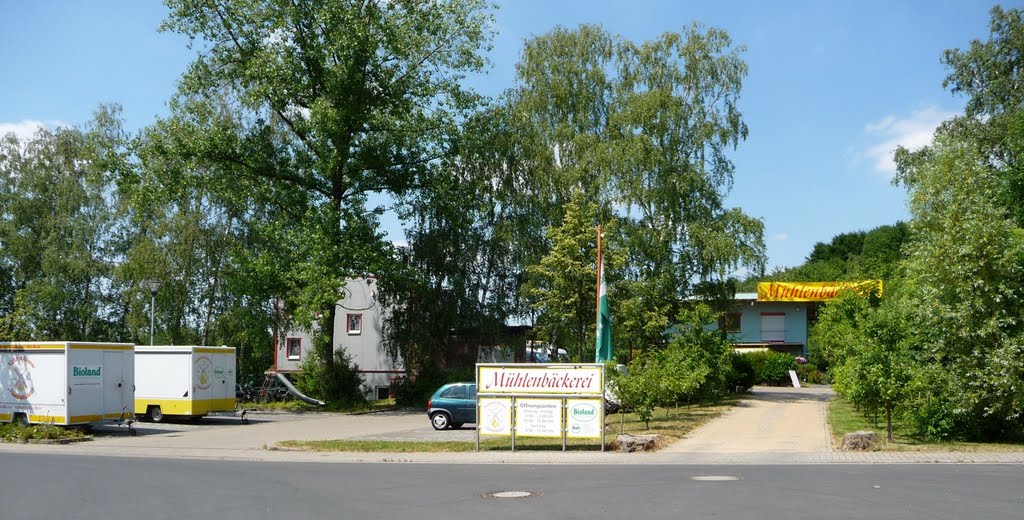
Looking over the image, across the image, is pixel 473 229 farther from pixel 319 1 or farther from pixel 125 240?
pixel 125 240

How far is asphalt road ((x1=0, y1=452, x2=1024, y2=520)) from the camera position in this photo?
10484 mm

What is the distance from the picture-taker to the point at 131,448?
21750mm

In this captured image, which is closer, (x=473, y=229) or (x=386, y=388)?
(x=473, y=229)

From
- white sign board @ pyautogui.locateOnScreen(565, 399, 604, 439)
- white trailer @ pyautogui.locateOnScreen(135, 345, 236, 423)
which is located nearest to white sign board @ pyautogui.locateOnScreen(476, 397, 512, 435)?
white sign board @ pyautogui.locateOnScreen(565, 399, 604, 439)

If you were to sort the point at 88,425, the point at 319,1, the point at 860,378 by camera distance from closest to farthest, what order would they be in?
the point at 860,378, the point at 88,425, the point at 319,1

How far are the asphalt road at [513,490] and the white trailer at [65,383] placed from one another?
8.38 metres

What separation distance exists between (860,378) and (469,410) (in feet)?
37.0

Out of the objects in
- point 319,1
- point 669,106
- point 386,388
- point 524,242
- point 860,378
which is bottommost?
point 386,388

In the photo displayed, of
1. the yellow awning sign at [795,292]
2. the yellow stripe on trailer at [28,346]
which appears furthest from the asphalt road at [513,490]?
the yellow awning sign at [795,292]

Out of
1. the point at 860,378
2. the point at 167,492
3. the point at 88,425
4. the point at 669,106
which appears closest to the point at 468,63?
the point at 669,106

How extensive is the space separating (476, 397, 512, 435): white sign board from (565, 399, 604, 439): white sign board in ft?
4.37

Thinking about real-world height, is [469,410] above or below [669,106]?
below

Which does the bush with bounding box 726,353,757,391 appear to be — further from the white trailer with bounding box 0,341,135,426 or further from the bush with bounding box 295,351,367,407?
the white trailer with bounding box 0,341,135,426

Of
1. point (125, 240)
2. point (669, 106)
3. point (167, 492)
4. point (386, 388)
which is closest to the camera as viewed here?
point (167, 492)
